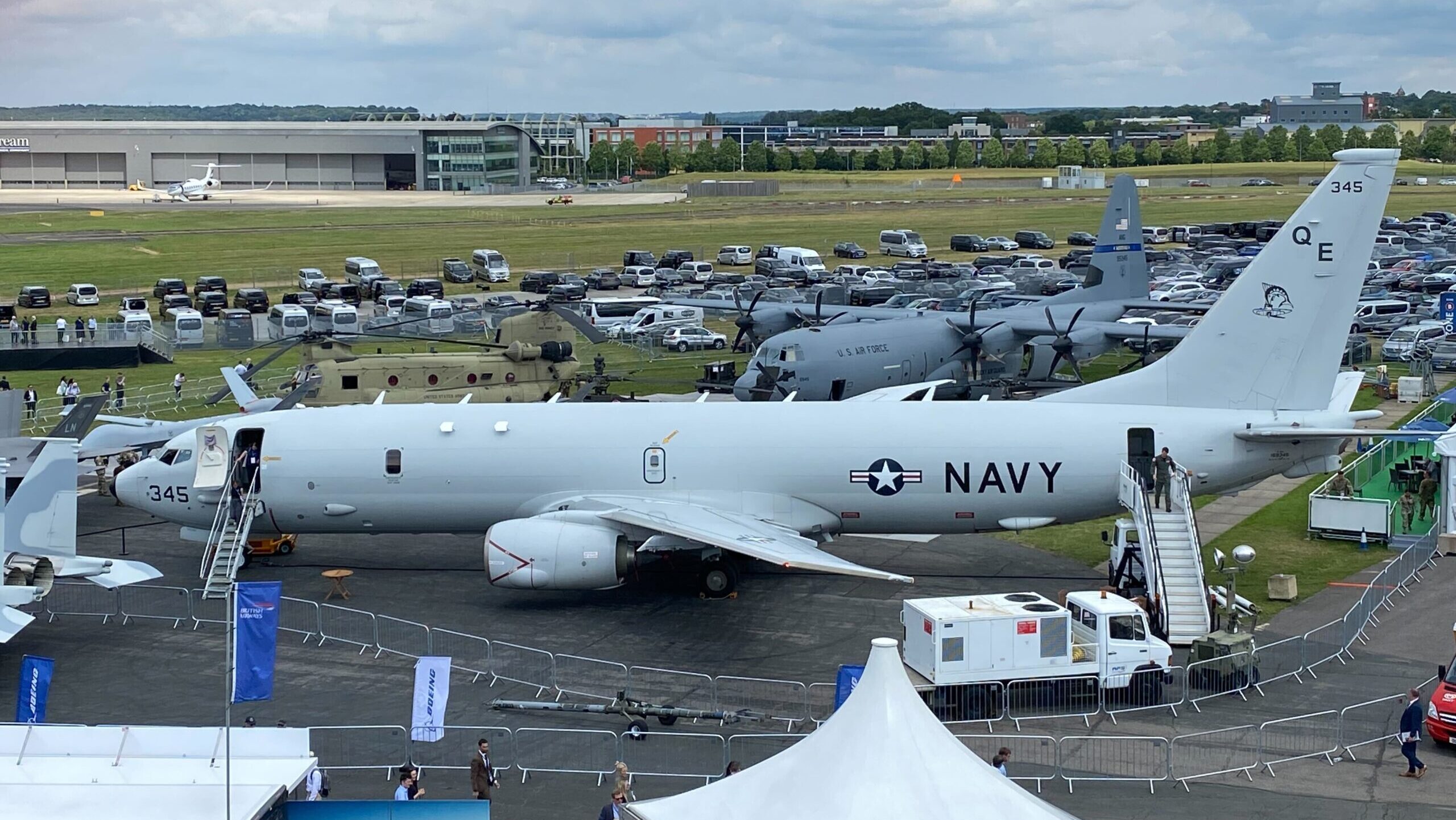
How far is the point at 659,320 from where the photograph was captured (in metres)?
74.6

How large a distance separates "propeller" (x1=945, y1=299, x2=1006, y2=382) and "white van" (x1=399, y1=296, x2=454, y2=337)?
87.1 feet

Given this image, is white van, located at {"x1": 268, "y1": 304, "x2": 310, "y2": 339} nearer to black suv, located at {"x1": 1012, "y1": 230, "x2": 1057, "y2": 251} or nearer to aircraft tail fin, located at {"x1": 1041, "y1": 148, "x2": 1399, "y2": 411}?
aircraft tail fin, located at {"x1": 1041, "y1": 148, "x2": 1399, "y2": 411}

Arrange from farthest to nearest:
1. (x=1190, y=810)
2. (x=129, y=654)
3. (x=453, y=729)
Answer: (x=129, y=654), (x=453, y=729), (x=1190, y=810)

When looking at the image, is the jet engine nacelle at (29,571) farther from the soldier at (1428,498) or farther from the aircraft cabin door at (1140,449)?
the soldier at (1428,498)

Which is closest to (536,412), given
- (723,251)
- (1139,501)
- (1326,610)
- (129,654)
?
(129,654)

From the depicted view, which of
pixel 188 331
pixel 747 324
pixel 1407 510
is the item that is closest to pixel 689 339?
pixel 747 324

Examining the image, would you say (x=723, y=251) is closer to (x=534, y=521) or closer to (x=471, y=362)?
(x=471, y=362)

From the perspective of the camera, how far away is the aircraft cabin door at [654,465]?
33188 mm

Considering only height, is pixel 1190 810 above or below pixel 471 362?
below

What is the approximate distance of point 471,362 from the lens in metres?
48.2

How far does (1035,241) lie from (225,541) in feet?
329

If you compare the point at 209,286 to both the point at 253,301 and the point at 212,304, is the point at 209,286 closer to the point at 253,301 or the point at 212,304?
the point at 253,301

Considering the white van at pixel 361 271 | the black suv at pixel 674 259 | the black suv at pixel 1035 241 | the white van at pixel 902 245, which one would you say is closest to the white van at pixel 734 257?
the black suv at pixel 674 259

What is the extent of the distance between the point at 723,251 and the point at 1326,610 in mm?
85147
